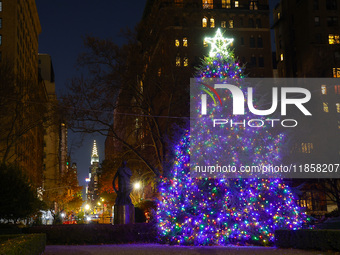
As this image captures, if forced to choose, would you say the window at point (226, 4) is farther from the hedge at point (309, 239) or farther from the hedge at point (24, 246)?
the hedge at point (24, 246)

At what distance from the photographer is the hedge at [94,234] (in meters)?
25.2

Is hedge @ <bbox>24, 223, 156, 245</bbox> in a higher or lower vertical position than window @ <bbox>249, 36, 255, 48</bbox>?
lower

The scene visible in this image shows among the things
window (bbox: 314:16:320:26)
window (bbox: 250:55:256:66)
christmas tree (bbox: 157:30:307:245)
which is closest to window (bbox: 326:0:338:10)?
window (bbox: 314:16:320:26)

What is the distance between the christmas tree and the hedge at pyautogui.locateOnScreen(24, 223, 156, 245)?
2019mm

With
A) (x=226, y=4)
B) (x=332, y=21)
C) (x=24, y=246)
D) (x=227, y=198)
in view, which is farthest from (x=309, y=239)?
(x=332, y=21)

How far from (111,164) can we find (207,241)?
61.3 feet

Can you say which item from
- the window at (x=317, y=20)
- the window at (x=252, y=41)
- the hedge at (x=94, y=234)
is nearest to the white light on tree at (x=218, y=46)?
the hedge at (x=94, y=234)

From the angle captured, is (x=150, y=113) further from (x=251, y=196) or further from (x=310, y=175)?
(x=310, y=175)

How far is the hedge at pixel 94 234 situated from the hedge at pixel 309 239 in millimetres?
7544

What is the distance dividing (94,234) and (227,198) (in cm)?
738

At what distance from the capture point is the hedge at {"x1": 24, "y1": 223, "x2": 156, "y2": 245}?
82.7 ft

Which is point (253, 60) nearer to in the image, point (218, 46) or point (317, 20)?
point (317, 20)

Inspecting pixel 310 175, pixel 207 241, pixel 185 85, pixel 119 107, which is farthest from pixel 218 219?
pixel 310 175

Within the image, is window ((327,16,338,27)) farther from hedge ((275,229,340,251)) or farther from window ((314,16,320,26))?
hedge ((275,229,340,251))
